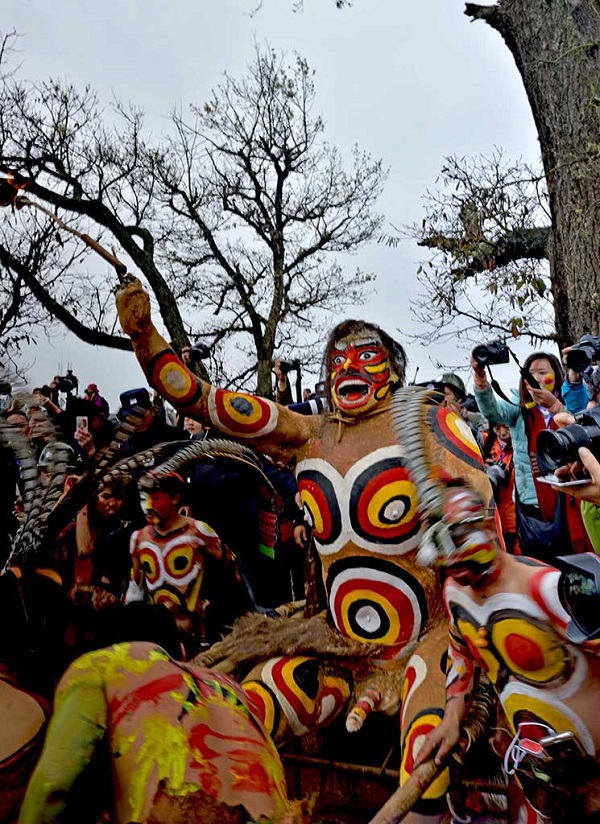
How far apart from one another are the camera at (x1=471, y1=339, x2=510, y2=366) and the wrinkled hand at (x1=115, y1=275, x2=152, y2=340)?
1.50 meters

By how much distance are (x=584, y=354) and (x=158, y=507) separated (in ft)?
6.23

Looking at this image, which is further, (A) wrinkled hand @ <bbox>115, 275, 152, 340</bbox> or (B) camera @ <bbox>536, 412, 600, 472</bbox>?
(A) wrinkled hand @ <bbox>115, 275, 152, 340</bbox>

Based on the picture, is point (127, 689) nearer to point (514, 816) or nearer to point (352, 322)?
point (514, 816)

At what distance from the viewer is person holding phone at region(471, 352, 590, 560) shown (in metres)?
3.50

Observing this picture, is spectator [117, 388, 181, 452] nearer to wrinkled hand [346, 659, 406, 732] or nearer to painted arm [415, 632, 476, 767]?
wrinkled hand [346, 659, 406, 732]

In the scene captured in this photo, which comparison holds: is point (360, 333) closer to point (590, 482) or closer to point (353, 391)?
point (353, 391)

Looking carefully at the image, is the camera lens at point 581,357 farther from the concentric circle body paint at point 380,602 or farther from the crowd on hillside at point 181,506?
the concentric circle body paint at point 380,602

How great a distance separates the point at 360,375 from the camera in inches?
99.7

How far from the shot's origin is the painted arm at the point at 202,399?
2.41 meters

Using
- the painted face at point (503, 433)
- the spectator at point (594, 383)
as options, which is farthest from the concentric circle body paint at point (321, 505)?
the painted face at point (503, 433)

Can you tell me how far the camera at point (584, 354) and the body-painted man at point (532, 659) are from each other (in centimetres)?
179

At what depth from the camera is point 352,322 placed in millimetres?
2648

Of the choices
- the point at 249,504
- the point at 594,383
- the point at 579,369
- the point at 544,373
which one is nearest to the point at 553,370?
the point at 544,373

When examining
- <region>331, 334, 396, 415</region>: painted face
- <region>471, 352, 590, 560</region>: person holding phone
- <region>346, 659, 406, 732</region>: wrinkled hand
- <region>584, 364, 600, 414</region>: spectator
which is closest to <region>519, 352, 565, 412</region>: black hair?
<region>471, 352, 590, 560</region>: person holding phone
